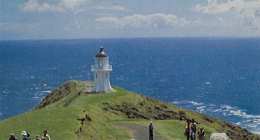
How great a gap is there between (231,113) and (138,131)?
68.9 metres

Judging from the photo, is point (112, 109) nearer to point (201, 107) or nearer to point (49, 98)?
point (49, 98)

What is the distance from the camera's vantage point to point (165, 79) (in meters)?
182

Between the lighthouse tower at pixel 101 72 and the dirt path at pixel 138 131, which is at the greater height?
the lighthouse tower at pixel 101 72

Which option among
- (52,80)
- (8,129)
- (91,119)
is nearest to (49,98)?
(91,119)

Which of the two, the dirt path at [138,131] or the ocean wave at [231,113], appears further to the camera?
the ocean wave at [231,113]

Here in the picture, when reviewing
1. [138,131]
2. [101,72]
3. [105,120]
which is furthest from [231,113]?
[138,131]

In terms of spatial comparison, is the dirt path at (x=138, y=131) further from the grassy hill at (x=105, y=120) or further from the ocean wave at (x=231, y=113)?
the ocean wave at (x=231, y=113)

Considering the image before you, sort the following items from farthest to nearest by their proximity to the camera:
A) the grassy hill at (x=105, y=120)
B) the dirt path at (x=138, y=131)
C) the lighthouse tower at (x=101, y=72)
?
the lighthouse tower at (x=101, y=72), the dirt path at (x=138, y=131), the grassy hill at (x=105, y=120)

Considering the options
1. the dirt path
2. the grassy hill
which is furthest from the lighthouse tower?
the dirt path

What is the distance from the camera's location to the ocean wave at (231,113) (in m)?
93.1

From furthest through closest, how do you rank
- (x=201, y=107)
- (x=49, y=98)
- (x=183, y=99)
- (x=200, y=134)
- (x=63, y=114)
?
(x=183, y=99) < (x=201, y=107) < (x=49, y=98) < (x=63, y=114) < (x=200, y=134)

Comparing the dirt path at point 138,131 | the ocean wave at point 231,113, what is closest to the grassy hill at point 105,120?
the dirt path at point 138,131

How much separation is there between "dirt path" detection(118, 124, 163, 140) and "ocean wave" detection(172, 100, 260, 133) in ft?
150

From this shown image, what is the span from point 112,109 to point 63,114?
13.0 metres
